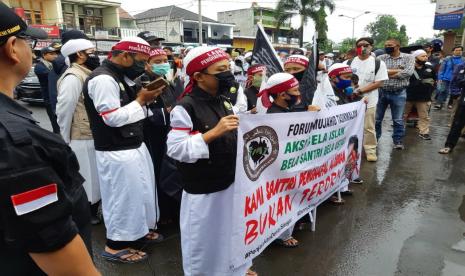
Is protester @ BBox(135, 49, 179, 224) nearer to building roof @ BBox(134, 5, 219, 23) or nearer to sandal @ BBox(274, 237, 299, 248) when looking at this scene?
sandal @ BBox(274, 237, 299, 248)

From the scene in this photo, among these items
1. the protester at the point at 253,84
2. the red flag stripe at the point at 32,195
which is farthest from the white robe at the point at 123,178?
the protester at the point at 253,84

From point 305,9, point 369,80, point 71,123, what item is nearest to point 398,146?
point 369,80

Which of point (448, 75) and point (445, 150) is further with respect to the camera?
point (448, 75)

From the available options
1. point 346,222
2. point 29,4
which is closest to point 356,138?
point 346,222

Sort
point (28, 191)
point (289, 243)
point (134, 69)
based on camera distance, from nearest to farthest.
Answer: point (28, 191) → point (134, 69) → point (289, 243)

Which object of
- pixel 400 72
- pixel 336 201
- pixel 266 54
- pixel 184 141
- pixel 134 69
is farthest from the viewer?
pixel 400 72

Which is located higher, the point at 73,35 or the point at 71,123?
the point at 73,35

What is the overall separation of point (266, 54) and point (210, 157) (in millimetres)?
2293

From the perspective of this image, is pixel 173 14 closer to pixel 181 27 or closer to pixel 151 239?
pixel 181 27

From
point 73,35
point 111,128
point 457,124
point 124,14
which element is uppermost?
point 124,14

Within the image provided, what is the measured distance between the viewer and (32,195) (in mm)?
996

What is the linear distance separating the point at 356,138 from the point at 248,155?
245 centimetres

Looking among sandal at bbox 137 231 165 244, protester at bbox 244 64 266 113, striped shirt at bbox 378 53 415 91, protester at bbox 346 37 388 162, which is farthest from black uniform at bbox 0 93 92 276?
striped shirt at bbox 378 53 415 91

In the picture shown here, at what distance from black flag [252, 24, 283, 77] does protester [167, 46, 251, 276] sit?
5.79 ft
